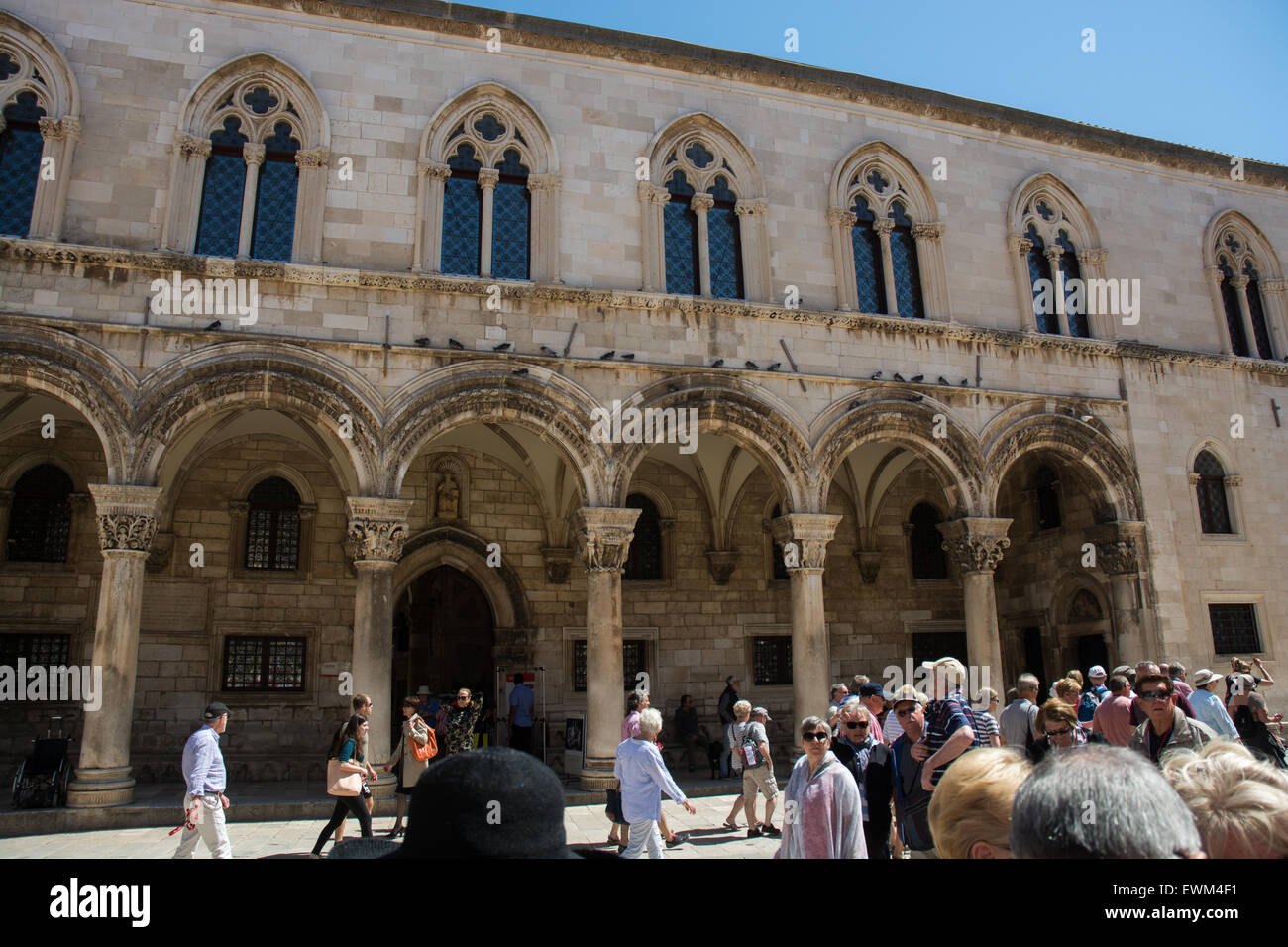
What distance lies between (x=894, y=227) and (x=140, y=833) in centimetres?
1378

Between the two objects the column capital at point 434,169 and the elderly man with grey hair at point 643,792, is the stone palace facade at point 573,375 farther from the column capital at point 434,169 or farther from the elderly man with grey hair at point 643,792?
the elderly man with grey hair at point 643,792

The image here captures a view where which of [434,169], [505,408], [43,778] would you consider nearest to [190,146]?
[434,169]

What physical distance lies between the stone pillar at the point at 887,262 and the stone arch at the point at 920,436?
1631mm

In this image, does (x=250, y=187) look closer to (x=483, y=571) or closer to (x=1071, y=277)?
(x=483, y=571)

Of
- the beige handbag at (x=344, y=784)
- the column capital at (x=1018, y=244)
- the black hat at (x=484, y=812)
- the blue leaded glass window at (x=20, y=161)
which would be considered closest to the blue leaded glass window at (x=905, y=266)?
the column capital at (x=1018, y=244)

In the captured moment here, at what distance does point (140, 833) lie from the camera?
9484 millimetres

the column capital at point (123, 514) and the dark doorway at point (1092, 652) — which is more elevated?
the column capital at point (123, 514)

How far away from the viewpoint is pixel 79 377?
10594mm

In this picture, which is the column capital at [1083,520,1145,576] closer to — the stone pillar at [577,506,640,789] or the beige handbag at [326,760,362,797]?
the stone pillar at [577,506,640,789]

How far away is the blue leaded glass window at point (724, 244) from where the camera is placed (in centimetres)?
1362

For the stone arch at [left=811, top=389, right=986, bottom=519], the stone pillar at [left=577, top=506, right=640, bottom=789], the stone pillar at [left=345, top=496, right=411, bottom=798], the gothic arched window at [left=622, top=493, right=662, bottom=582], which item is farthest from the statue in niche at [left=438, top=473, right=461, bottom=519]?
the stone arch at [left=811, top=389, right=986, bottom=519]

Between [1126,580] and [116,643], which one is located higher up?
[1126,580]

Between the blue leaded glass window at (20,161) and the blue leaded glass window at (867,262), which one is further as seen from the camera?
the blue leaded glass window at (867,262)

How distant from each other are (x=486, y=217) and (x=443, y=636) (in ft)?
23.2
